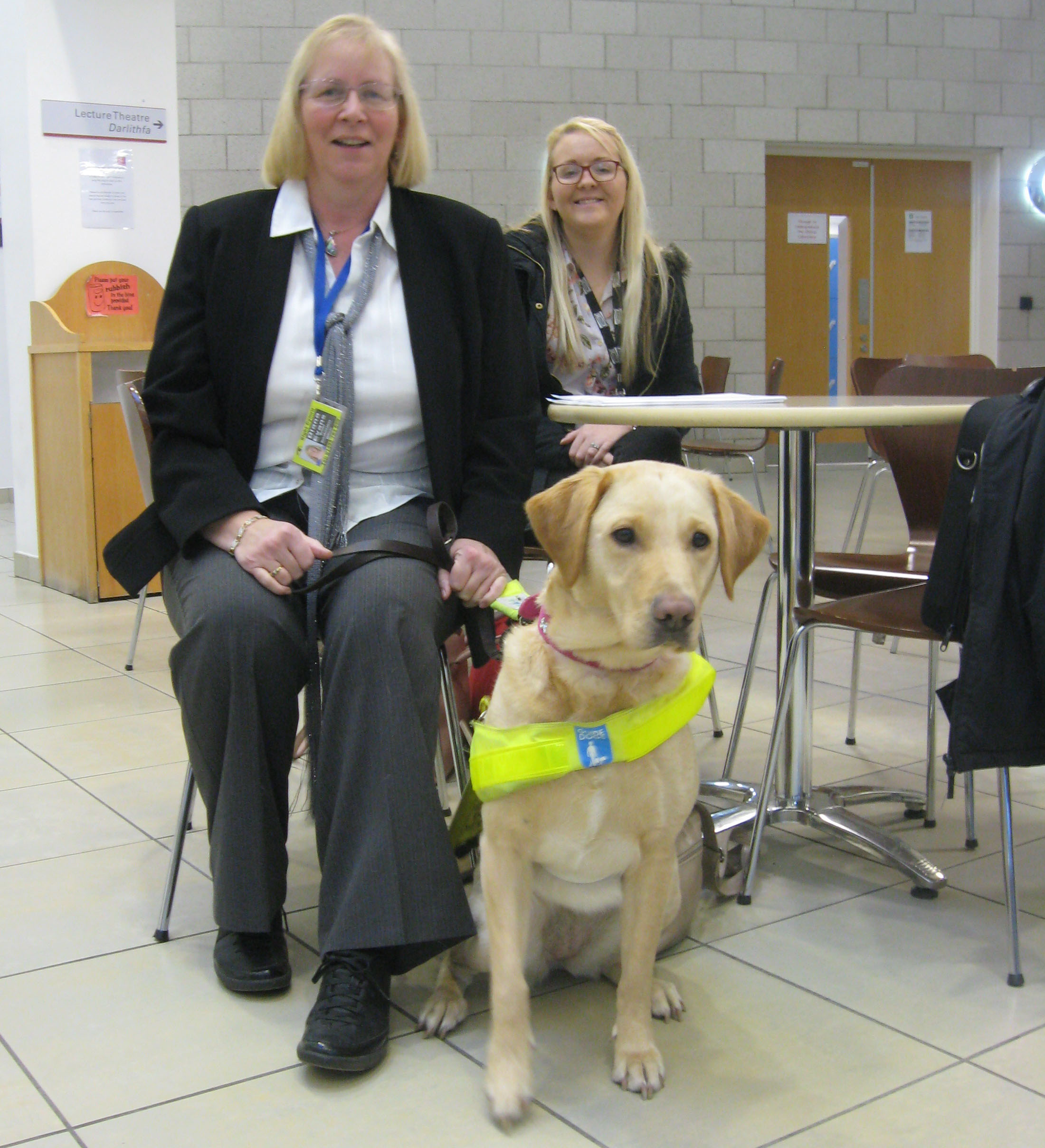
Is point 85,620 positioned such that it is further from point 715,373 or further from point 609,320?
point 715,373

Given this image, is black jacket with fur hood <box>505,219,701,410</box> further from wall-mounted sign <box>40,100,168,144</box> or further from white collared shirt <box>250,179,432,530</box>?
wall-mounted sign <box>40,100,168,144</box>

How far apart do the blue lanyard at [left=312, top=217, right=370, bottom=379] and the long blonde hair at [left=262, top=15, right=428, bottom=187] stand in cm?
15

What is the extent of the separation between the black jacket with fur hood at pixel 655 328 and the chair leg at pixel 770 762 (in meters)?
0.81

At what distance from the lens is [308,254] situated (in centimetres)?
192

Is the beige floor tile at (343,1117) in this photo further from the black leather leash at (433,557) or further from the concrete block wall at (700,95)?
the concrete block wall at (700,95)

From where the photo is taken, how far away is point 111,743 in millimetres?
2885

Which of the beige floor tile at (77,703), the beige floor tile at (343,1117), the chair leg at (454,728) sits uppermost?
the chair leg at (454,728)

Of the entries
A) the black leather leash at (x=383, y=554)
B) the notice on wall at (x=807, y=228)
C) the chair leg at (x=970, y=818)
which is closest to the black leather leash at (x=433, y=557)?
the black leather leash at (x=383, y=554)

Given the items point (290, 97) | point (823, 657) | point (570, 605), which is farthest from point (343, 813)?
point (823, 657)

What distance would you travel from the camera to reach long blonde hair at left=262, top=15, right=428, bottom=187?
1.90m

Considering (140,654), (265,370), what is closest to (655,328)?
(265,370)

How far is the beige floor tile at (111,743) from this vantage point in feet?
8.96

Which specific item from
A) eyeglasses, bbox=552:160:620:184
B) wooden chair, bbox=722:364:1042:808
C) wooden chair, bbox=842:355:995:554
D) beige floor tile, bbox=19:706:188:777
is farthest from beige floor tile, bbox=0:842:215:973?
wooden chair, bbox=842:355:995:554

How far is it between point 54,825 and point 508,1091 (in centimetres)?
133
